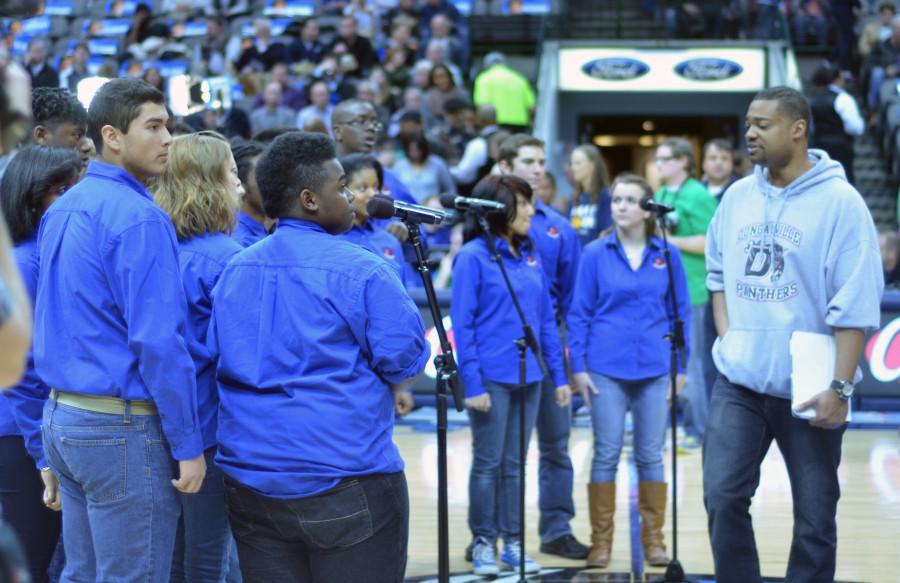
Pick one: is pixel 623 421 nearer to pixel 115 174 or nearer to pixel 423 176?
pixel 115 174

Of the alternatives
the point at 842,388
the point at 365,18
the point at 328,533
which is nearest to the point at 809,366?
the point at 842,388

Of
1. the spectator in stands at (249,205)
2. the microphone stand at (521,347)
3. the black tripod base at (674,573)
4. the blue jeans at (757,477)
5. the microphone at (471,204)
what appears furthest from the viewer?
the black tripod base at (674,573)

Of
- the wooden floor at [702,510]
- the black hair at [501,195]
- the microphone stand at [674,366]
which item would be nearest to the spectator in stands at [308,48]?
the wooden floor at [702,510]

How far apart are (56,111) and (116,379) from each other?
1405mm

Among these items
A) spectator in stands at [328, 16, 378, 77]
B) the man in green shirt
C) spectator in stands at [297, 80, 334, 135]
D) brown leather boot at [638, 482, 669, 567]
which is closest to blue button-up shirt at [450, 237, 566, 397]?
brown leather boot at [638, 482, 669, 567]

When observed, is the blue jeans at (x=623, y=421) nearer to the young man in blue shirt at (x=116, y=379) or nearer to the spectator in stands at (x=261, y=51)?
the young man in blue shirt at (x=116, y=379)

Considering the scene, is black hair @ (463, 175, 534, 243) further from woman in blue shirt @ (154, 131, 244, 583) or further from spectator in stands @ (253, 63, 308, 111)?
spectator in stands @ (253, 63, 308, 111)

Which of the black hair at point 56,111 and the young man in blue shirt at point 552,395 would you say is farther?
the young man in blue shirt at point 552,395

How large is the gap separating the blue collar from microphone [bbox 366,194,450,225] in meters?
0.73

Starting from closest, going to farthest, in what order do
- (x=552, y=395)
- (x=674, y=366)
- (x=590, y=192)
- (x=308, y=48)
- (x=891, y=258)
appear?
1. (x=674, y=366)
2. (x=552, y=395)
3. (x=590, y=192)
4. (x=891, y=258)
5. (x=308, y=48)

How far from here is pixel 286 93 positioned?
50.7ft

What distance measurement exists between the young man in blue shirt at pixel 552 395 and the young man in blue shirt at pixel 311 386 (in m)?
2.74

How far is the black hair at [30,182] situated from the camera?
12.3 feet

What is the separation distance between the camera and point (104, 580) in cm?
312
